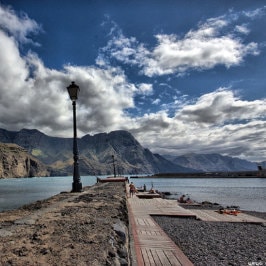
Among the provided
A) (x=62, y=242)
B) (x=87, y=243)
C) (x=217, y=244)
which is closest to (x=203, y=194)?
(x=217, y=244)

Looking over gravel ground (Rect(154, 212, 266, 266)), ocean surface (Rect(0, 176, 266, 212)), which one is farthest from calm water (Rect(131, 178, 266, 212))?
gravel ground (Rect(154, 212, 266, 266))

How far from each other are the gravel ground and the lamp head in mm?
9421

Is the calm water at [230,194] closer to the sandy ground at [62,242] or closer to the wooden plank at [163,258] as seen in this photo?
the wooden plank at [163,258]

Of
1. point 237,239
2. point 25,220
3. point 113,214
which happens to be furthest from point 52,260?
point 237,239

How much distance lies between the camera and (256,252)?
7672mm

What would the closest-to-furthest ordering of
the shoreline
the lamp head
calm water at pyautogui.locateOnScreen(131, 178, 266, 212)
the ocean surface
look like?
the shoreline
the lamp head
calm water at pyautogui.locateOnScreen(131, 178, 266, 212)
the ocean surface

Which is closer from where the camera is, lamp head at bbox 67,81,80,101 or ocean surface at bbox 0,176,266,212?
lamp head at bbox 67,81,80,101

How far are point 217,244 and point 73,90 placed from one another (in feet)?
39.7

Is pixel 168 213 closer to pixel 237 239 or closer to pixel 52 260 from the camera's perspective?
pixel 237 239

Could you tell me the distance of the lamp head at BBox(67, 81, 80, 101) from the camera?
1628cm

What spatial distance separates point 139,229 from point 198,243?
2161 mm

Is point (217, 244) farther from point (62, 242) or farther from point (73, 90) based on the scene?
point (73, 90)

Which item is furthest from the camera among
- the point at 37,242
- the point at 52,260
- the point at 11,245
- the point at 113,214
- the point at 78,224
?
the point at 113,214

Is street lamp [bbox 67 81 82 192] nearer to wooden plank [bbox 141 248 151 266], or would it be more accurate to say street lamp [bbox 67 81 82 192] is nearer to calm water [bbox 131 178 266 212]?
wooden plank [bbox 141 248 151 266]
